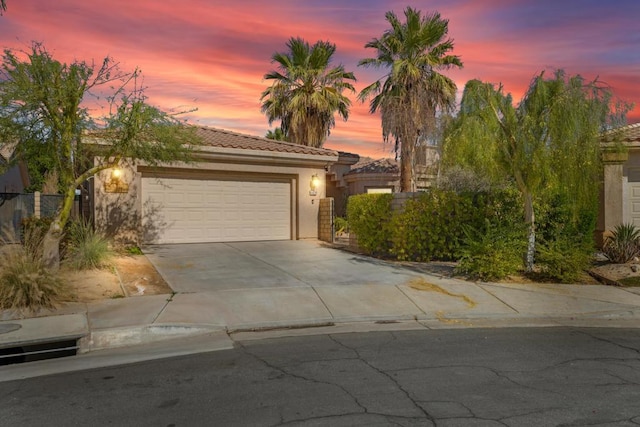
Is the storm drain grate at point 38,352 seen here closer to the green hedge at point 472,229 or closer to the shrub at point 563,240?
the green hedge at point 472,229

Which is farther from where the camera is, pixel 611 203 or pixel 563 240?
pixel 611 203

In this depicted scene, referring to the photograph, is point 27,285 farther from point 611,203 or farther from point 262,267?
point 611,203

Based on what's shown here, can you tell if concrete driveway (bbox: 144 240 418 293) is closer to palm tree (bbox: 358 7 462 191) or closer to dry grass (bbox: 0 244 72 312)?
dry grass (bbox: 0 244 72 312)

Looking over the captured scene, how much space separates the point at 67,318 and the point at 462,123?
826 cm

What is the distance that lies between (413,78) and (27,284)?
53.4 feet

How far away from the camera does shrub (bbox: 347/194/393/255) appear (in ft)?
47.0

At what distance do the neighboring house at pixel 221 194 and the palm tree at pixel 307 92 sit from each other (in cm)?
695

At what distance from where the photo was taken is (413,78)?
20.6 m

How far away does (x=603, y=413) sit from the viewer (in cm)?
434

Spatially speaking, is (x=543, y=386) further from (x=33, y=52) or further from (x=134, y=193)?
(x=134, y=193)

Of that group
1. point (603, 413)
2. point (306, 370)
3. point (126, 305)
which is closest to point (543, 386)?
point (603, 413)

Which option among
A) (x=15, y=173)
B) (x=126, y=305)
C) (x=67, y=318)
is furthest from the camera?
(x=15, y=173)

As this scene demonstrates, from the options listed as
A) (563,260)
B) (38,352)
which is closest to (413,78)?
(563,260)

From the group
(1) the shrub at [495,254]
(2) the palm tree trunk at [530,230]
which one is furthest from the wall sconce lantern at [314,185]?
(2) the palm tree trunk at [530,230]
